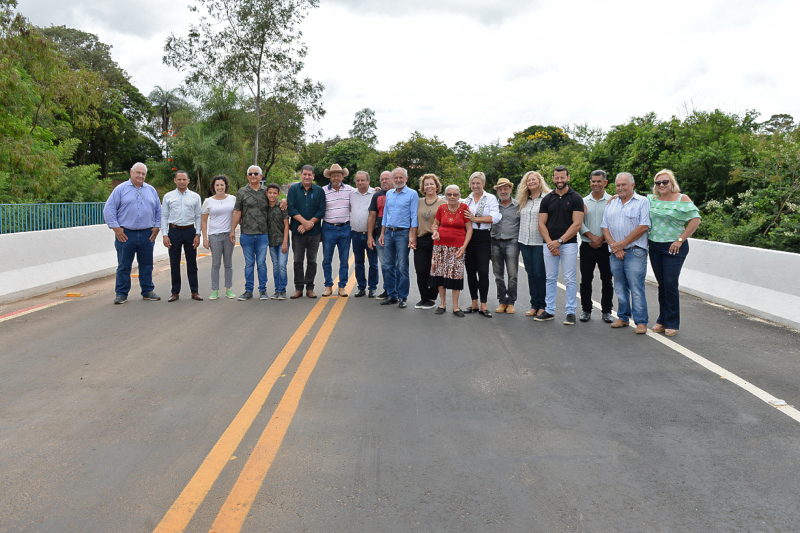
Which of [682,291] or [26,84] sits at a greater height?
[26,84]

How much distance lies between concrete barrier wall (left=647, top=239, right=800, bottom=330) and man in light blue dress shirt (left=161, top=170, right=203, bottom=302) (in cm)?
831

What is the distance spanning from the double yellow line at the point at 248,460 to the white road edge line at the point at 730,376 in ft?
12.9

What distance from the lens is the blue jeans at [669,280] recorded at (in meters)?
7.59

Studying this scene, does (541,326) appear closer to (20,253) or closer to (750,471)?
(750,471)

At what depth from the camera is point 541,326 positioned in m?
8.06

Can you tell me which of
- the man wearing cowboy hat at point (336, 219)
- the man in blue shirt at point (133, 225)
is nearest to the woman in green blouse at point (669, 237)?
the man wearing cowboy hat at point (336, 219)

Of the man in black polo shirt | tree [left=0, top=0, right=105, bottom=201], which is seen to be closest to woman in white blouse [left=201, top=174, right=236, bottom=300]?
the man in black polo shirt

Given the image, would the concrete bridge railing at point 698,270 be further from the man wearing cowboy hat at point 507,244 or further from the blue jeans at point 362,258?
the blue jeans at point 362,258

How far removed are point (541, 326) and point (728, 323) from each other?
2580 millimetres

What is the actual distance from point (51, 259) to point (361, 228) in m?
5.77

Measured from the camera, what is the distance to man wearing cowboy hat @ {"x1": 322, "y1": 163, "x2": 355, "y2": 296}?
32.4 feet

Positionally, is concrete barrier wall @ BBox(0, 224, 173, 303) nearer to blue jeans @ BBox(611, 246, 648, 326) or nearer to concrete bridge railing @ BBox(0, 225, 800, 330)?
concrete bridge railing @ BBox(0, 225, 800, 330)

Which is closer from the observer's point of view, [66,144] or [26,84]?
[26,84]

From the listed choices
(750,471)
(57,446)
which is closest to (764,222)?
(750,471)
